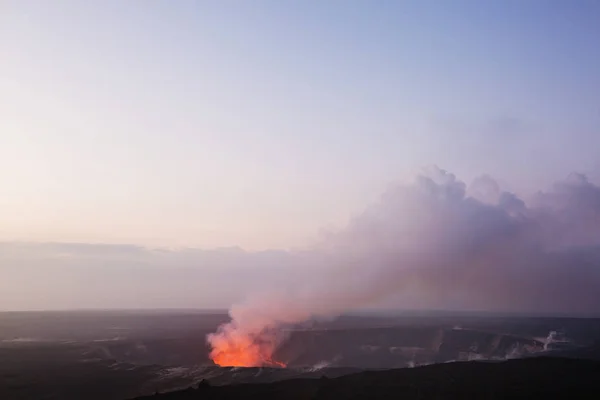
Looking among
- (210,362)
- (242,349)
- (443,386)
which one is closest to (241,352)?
(242,349)

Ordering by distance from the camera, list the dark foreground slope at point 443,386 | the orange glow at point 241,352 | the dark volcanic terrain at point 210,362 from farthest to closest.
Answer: the orange glow at point 241,352, the dark volcanic terrain at point 210,362, the dark foreground slope at point 443,386

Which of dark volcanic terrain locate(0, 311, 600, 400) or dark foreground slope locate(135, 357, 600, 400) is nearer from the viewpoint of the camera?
dark foreground slope locate(135, 357, 600, 400)

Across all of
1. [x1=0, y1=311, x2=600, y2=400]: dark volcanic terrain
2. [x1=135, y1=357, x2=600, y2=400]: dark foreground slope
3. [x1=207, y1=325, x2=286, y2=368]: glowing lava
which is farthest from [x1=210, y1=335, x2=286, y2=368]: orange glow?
[x1=135, y1=357, x2=600, y2=400]: dark foreground slope

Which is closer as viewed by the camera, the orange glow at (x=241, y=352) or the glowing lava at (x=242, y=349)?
the orange glow at (x=241, y=352)

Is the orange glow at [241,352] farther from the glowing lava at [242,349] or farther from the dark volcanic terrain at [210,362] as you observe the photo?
the dark volcanic terrain at [210,362]

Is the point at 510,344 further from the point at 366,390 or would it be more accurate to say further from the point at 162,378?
the point at 162,378

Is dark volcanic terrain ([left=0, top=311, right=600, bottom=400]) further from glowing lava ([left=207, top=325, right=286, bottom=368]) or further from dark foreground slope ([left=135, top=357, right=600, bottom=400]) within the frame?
glowing lava ([left=207, top=325, right=286, bottom=368])

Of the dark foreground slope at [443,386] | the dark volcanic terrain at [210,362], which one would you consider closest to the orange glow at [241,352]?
the dark volcanic terrain at [210,362]

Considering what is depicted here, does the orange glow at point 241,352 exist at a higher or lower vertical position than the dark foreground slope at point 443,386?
lower

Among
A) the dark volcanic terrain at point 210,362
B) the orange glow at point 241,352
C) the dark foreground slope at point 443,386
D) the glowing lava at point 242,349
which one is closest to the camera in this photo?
the dark foreground slope at point 443,386

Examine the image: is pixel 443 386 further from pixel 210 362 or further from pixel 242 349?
pixel 242 349
